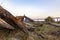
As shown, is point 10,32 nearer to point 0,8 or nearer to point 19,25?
point 19,25

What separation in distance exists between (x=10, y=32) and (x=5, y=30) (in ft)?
0.89

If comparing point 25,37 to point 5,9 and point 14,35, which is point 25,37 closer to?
point 14,35

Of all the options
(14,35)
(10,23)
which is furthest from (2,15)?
(14,35)

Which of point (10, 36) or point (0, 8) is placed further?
point (10, 36)

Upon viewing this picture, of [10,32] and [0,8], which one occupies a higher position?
[0,8]

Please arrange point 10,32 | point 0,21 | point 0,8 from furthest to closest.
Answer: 1. point 10,32
2. point 0,21
3. point 0,8

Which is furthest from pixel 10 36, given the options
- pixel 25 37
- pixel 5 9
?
pixel 5 9

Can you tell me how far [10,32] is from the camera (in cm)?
734

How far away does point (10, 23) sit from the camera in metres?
7.15

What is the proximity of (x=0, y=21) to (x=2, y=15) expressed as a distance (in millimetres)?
470

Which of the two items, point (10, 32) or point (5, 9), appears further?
point (10, 32)

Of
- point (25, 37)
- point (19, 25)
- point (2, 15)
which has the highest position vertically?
point (2, 15)

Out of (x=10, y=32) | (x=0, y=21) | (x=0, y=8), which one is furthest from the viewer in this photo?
(x=10, y=32)

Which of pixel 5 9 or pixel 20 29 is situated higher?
pixel 5 9
